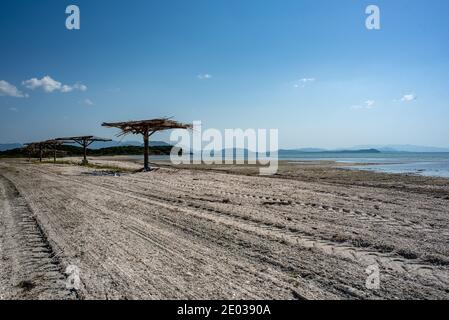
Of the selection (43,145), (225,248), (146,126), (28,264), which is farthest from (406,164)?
(43,145)

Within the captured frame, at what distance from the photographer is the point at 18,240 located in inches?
216

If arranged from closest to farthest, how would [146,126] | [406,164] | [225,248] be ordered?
[225,248]
[146,126]
[406,164]

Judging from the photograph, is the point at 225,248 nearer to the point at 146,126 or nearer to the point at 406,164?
the point at 146,126

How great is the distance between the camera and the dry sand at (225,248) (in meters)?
3.60

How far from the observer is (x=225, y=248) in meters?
5.00

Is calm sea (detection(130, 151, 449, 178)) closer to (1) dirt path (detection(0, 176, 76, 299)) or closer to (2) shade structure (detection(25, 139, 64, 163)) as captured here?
(2) shade structure (detection(25, 139, 64, 163))

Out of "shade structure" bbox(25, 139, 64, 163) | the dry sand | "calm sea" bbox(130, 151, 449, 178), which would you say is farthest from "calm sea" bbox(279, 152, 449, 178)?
"shade structure" bbox(25, 139, 64, 163)

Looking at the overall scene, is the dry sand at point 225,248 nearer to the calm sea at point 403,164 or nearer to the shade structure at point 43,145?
the calm sea at point 403,164

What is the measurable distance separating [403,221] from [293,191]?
4.87m

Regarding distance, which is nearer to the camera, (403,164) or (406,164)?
(406,164)

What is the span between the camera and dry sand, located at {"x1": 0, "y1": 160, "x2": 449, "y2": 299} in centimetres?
360

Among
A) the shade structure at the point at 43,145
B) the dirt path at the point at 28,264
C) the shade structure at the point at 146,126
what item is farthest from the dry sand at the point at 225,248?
the shade structure at the point at 43,145
